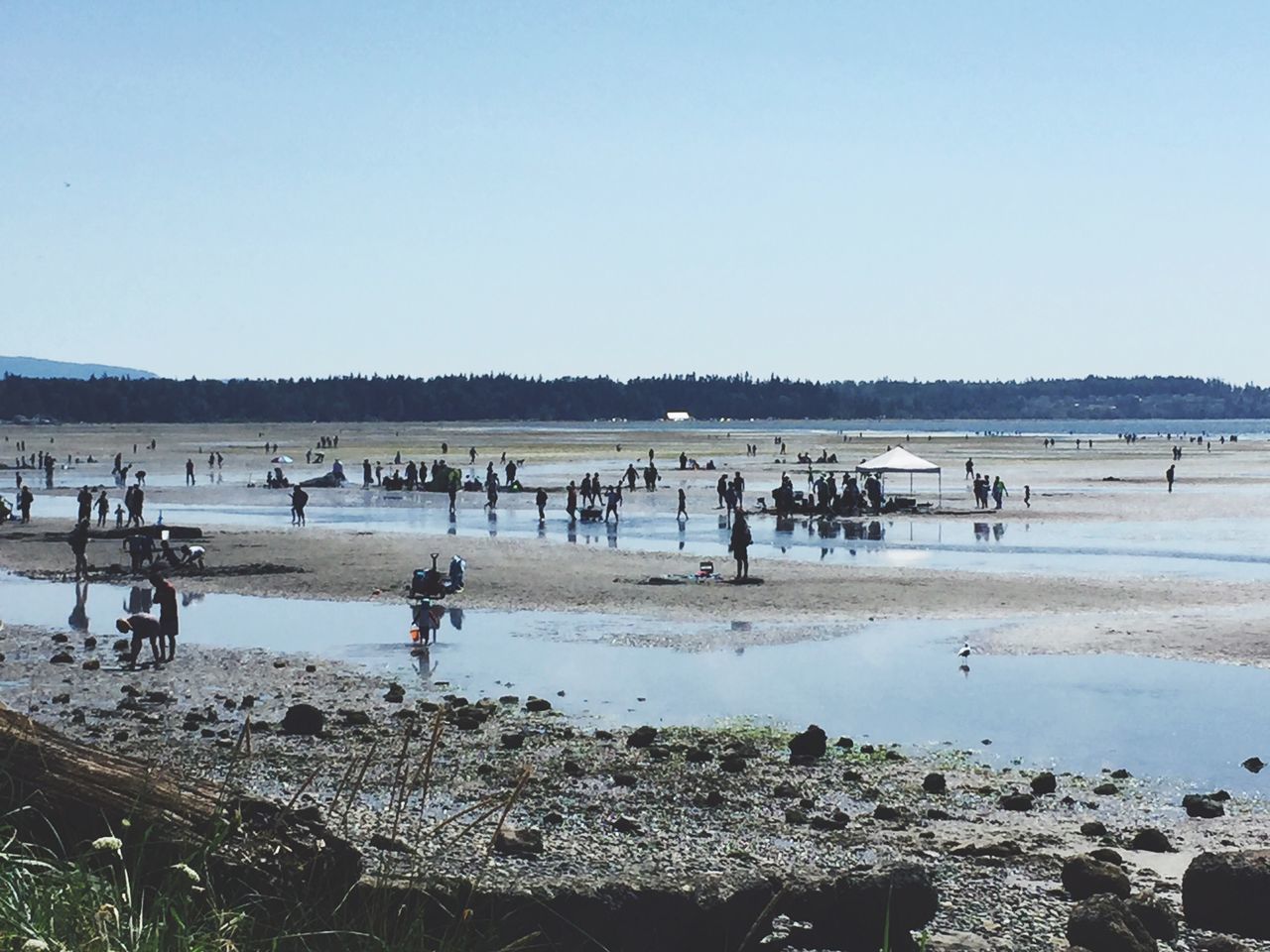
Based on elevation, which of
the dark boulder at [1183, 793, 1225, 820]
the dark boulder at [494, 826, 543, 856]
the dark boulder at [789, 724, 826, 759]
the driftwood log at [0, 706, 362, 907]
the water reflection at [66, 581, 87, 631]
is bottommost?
the water reflection at [66, 581, 87, 631]

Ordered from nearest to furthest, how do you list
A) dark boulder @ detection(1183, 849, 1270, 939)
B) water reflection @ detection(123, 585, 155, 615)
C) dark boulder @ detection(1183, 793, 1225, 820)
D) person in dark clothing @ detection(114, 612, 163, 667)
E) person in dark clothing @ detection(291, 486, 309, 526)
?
1. dark boulder @ detection(1183, 849, 1270, 939)
2. dark boulder @ detection(1183, 793, 1225, 820)
3. person in dark clothing @ detection(114, 612, 163, 667)
4. water reflection @ detection(123, 585, 155, 615)
5. person in dark clothing @ detection(291, 486, 309, 526)

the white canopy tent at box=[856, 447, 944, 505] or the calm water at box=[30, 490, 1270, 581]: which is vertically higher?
the white canopy tent at box=[856, 447, 944, 505]

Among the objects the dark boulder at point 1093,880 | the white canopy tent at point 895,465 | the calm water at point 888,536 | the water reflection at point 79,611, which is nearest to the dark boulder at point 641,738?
the dark boulder at point 1093,880

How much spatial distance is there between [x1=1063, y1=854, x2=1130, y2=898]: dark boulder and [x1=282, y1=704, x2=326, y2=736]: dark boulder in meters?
8.37

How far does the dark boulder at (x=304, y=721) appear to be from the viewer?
15.9 m

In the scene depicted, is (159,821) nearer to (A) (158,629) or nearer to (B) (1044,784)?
(B) (1044,784)

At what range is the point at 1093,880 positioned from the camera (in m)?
10.2

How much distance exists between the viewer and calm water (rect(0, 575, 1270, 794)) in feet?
54.0

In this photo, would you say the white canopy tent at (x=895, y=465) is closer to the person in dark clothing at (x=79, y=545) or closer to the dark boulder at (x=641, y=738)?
the person in dark clothing at (x=79, y=545)

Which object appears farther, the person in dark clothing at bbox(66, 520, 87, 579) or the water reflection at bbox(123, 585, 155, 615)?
the person in dark clothing at bbox(66, 520, 87, 579)

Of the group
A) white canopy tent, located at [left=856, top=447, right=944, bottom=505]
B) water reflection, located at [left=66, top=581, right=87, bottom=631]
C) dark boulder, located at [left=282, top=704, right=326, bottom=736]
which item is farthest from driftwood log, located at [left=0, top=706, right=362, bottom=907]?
white canopy tent, located at [left=856, top=447, right=944, bottom=505]

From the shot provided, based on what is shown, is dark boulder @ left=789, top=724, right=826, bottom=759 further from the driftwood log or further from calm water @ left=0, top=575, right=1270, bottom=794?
the driftwood log

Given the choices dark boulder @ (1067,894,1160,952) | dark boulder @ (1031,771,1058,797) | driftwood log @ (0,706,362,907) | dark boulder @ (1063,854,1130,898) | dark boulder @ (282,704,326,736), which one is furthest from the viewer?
dark boulder @ (282,704,326,736)

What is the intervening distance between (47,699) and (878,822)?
10.3m
